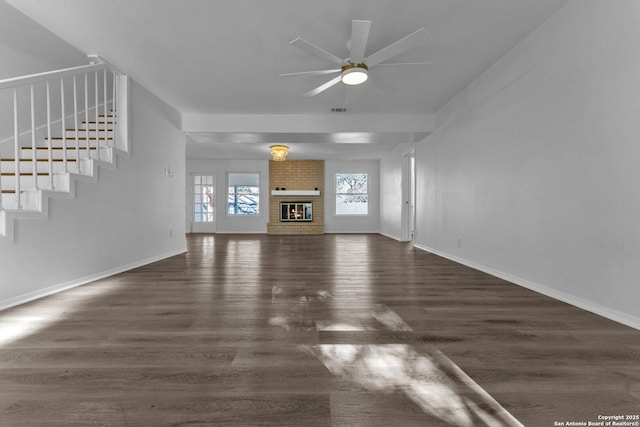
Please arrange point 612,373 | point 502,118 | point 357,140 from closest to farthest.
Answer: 1. point 612,373
2. point 502,118
3. point 357,140

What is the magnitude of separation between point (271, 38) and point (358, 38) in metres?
0.96

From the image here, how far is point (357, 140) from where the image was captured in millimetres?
5867

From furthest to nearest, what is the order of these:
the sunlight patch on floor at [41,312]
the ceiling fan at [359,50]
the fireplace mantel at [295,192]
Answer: the fireplace mantel at [295,192] < the ceiling fan at [359,50] < the sunlight patch on floor at [41,312]

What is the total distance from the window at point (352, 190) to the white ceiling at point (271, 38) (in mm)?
5210

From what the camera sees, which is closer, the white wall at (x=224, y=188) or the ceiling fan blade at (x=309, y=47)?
the ceiling fan blade at (x=309, y=47)

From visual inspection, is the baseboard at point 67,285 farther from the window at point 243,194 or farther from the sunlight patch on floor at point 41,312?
the window at point 243,194

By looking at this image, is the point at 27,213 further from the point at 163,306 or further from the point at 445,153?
the point at 445,153

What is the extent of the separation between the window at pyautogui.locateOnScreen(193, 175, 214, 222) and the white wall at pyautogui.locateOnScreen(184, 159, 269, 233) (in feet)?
→ 0.53

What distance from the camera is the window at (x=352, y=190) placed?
974cm

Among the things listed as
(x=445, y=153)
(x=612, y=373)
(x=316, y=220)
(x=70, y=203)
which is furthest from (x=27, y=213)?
(x=316, y=220)

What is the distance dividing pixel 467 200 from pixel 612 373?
2.95 metres

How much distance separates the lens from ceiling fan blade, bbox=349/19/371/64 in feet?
7.46

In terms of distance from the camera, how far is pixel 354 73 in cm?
293

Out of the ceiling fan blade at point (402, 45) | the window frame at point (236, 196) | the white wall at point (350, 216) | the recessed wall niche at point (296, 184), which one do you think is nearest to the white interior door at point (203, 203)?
the window frame at point (236, 196)
